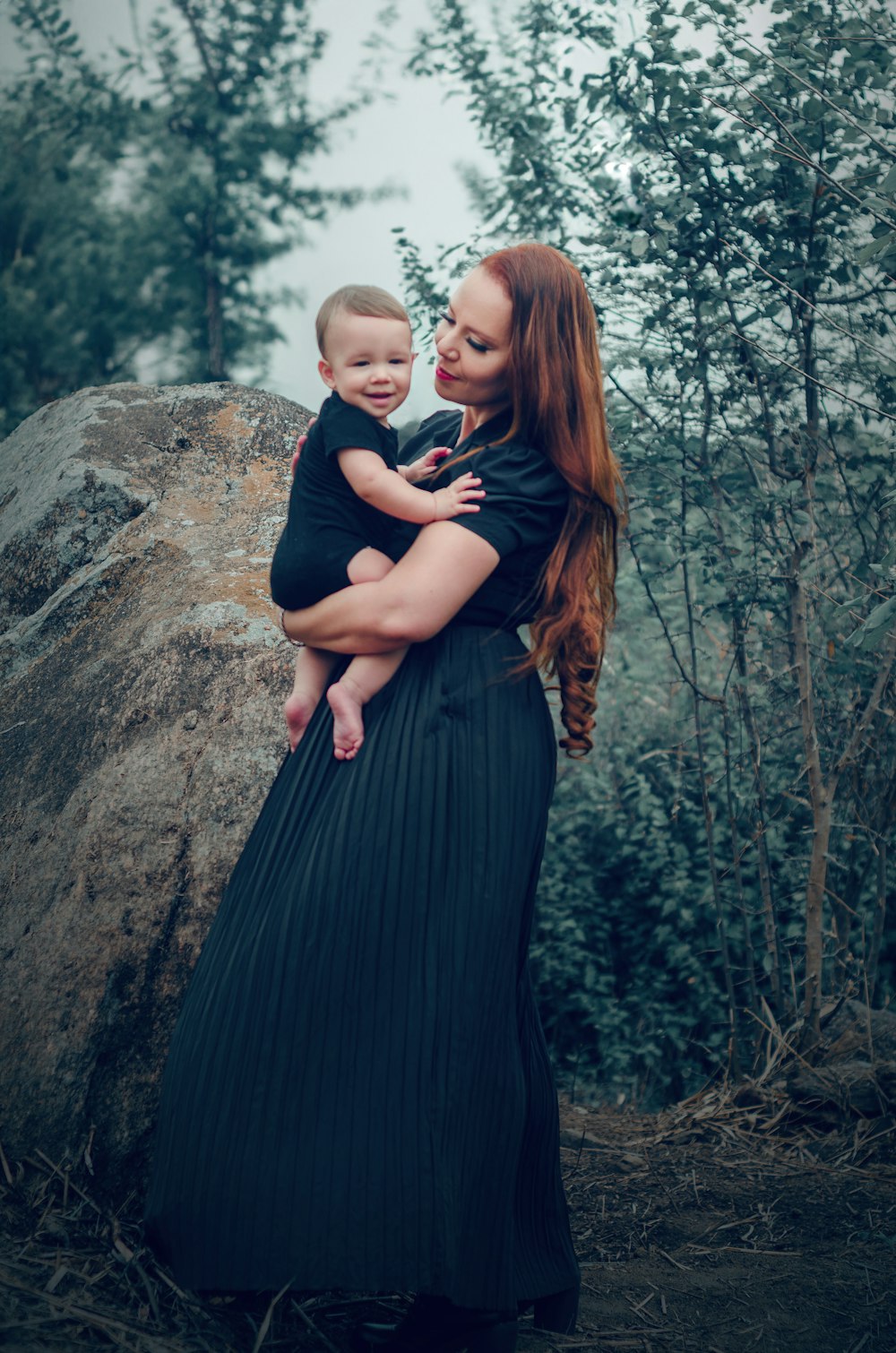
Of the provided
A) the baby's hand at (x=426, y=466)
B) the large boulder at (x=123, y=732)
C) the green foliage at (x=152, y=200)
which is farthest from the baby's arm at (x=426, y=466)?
the green foliage at (x=152, y=200)

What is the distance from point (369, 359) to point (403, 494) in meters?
0.29

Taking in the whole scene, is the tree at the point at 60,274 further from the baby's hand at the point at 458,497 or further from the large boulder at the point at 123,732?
the baby's hand at the point at 458,497

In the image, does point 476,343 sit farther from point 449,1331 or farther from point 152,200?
point 152,200

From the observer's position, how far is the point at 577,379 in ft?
6.46

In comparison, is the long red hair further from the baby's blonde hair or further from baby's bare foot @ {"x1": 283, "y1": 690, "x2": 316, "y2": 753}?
baby's bare foot @ {"x1": 283, "y1": 690, "x2": 316, "y2": 753}

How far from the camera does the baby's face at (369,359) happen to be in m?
1.98

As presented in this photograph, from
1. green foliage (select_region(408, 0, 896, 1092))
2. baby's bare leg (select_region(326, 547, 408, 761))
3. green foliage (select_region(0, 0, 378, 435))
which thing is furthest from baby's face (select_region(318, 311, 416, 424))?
green foliage (select_region(0, 0, 378, 435))

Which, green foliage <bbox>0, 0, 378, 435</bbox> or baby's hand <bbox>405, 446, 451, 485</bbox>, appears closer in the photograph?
baby's hand <bbox>405, 446, 451, 485</bbox>

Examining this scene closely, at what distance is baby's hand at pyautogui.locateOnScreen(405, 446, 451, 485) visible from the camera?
2111 millimetres

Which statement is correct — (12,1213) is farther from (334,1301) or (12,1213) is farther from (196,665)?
(196,665)

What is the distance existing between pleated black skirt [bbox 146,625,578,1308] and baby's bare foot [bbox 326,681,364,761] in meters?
0.02

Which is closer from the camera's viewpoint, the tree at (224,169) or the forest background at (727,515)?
the forest background at (727,515)

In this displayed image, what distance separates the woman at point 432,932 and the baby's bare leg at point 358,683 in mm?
31

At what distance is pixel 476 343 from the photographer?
199cm
